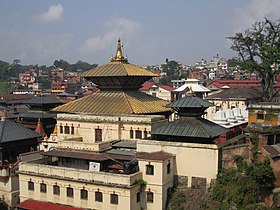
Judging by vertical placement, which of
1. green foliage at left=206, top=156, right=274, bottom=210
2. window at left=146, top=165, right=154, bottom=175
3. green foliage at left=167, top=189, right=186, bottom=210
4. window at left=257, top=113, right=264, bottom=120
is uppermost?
window at left=257, top=113, right=264, bottom=120

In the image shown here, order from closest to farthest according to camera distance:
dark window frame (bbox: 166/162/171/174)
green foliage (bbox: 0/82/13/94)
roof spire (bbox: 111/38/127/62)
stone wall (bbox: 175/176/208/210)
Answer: stone wall (bbox: 175/176/208/210) → dark window frame (bbox: 166/162/171/174) → roof spire (bbox: 111/38/127/62) → green foliage (bbox: 0/82/13/94)

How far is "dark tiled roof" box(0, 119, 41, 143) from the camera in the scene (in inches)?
1383

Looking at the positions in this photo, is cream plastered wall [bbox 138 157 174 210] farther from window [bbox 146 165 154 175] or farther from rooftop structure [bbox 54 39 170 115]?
rooftop structure [bbox 54 39 170 115]

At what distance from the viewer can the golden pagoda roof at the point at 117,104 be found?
3753 cm

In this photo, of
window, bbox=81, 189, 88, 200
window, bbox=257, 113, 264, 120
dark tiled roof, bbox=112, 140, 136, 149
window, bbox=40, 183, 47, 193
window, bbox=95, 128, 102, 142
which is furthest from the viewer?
window, bbox=95, 128, 102, 142

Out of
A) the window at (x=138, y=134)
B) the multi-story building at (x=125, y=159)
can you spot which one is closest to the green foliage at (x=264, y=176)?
the multi-story building at (x=125, y=159)

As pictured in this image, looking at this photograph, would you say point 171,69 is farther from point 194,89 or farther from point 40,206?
point 40,206

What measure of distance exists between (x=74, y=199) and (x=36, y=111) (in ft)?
77.8

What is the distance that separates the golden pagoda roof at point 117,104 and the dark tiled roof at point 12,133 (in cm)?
486

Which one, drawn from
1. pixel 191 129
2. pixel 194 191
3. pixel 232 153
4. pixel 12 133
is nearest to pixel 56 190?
pixel 12 133

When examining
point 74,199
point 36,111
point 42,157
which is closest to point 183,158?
point 74,199

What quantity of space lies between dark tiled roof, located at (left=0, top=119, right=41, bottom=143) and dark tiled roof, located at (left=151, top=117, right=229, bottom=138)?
14009mm

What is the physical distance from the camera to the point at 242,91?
6719 centimetres

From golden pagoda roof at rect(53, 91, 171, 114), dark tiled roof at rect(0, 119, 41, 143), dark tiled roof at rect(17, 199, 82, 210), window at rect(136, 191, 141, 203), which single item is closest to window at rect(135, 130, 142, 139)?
golden pagoda roof at rect(53, 91, 171, 114)
